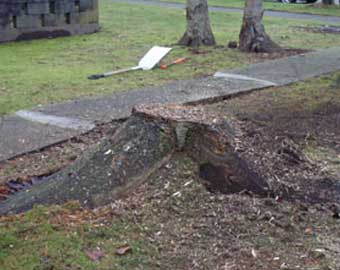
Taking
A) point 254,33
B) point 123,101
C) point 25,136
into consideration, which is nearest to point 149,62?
point 254,33

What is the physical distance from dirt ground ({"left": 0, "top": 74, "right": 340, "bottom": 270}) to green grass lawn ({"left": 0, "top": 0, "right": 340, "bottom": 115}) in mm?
3087

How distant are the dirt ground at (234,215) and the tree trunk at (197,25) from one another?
7.13m

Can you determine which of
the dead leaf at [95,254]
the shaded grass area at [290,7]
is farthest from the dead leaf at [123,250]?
the shaded grass area at [290,7]

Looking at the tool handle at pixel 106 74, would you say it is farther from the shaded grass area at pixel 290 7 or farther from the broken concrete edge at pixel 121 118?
the shaded grass area at pixel 290 7

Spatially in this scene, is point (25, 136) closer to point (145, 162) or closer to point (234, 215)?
point (145, 162)

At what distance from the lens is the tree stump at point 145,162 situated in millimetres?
4918

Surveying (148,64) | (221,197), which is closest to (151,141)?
(221,197)

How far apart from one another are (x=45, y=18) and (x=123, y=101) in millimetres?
6981

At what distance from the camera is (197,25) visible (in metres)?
13.3

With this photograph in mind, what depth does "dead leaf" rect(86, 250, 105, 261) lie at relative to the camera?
4134 mm

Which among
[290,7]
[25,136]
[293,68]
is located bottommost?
[290,7]

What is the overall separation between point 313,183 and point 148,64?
5873 millimetres

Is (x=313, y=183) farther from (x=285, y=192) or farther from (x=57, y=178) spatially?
(x=57, y=178)

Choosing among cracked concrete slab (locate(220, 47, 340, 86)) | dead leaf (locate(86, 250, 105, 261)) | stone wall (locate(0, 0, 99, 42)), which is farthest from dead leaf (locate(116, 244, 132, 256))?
stone wall (locate(0, 0, 99, 42))
